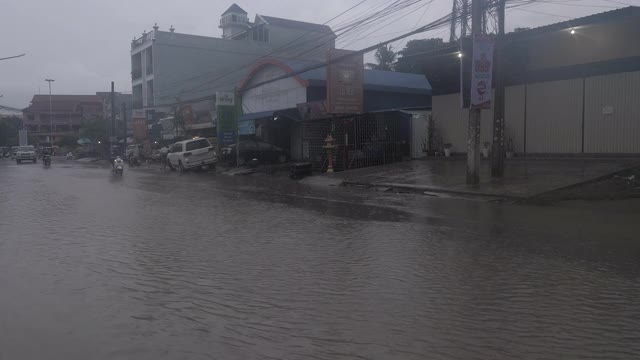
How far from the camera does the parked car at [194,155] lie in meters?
31.1

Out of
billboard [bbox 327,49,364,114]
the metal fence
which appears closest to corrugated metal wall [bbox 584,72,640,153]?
the metal fence

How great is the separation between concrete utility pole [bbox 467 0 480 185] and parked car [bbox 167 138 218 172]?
18333mm

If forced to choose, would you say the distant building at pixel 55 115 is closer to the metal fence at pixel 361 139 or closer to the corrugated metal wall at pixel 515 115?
the metal fence at pixel 361 139

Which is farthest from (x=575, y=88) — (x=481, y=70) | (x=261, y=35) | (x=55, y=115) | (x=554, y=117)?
(x=55, y=115)

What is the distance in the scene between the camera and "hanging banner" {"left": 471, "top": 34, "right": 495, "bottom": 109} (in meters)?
16.1

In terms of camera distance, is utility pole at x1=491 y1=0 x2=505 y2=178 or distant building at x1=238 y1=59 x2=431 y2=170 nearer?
utility pole at x1=491 y1=0 x2=505 y2=178

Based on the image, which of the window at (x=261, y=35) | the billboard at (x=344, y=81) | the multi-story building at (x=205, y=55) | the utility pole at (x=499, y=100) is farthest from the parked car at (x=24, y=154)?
the utility pole at (x=499, y=100)

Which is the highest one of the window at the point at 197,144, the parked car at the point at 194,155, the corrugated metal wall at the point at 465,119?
the corrugated metal wall at the point at 465,119

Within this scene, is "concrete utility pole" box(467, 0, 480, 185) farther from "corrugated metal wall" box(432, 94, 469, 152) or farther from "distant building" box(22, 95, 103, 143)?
"distant building" box(22, 95, 103, 143)

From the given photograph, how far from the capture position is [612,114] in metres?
18.9

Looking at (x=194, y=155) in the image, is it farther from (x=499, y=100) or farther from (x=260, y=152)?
(x=499, y=100)

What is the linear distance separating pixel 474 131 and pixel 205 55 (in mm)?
45437

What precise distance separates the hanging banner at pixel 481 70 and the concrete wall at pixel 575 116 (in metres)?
5.51

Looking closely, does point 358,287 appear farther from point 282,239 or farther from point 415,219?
point 415,219
